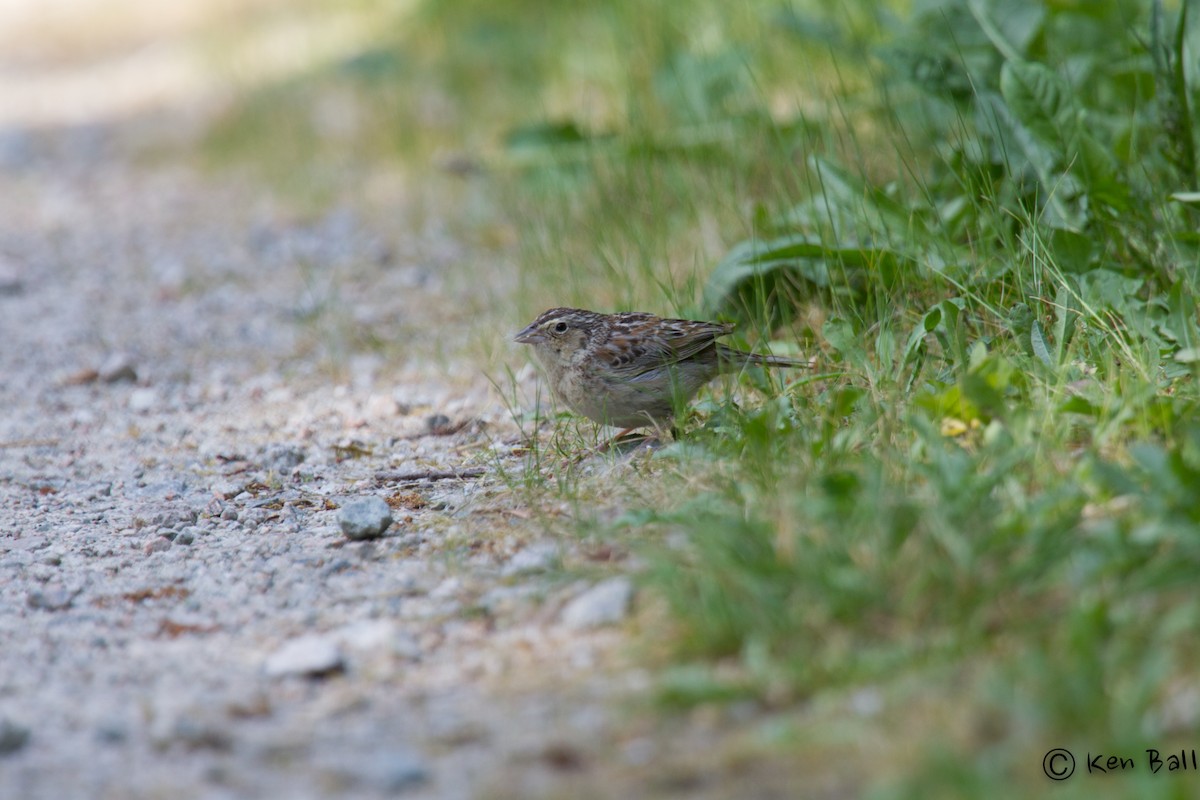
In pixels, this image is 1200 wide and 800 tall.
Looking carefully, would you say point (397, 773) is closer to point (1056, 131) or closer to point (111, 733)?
point (111, 733)

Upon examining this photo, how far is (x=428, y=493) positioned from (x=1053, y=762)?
263 cm

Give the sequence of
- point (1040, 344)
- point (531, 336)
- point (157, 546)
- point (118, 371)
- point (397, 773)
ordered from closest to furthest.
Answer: point (397, 773) < point (157, 546) < point (1040, 344) < point (531, 336) < point (118, 371)

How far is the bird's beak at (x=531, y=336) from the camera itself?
211 inches

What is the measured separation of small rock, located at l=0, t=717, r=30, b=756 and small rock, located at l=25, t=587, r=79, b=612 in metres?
0.92

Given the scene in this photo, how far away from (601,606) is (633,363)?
1.65 m

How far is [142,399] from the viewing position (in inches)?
252

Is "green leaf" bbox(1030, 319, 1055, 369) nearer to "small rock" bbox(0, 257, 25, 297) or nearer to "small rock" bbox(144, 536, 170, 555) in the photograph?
"small rock" bbox(144, 536, 170, 555)

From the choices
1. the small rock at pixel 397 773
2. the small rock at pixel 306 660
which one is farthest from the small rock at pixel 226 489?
the small rock at pixel 397 773

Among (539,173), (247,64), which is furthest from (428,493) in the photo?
(247,64)

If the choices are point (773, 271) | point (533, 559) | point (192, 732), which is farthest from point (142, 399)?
point (192, 732)

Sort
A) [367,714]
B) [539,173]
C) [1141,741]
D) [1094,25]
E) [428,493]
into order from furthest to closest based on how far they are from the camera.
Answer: [539,173] < [1094,25] < [428,493] < [367,714] < [1141,741]

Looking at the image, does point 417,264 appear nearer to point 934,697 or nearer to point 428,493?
point 428,493

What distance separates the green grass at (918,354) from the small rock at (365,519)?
1.79 ft

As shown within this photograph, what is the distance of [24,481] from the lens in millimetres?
5309
